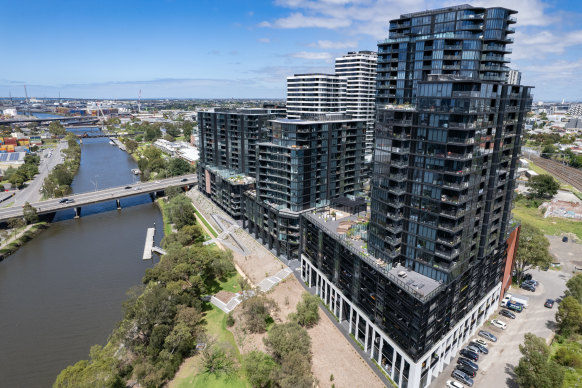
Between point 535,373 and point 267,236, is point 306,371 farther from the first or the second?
Result: point 267,236

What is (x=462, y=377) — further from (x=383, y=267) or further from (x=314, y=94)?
(x=314, y=94)

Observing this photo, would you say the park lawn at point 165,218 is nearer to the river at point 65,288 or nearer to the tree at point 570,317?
the river at point 65,288

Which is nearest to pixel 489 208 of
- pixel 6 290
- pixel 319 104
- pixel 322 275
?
Answer: pixel 322 275

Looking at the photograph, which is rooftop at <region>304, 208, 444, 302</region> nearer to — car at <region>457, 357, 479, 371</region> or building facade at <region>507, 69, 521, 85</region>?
car at <region>457, 357, 479, 371</region>

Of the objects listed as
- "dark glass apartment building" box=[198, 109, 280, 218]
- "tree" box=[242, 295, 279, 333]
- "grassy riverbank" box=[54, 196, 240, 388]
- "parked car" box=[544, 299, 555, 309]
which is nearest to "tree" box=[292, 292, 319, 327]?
"tree" box=[242, 295, 279, 333]

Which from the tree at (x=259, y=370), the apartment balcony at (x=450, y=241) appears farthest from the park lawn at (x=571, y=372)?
the tree at (x=259, y=370)
